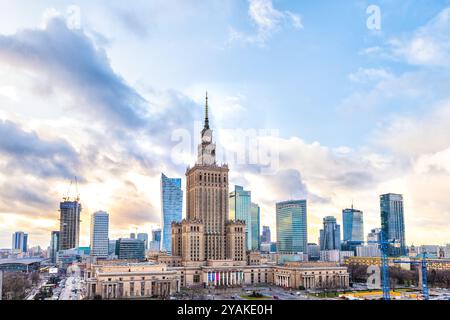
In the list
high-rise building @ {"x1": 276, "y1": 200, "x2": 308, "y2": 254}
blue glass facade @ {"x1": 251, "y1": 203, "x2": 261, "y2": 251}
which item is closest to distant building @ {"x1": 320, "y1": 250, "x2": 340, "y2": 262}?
high-rise building @ {"x1": 276, "y1": 200, "x2": 308, "y2": 254}

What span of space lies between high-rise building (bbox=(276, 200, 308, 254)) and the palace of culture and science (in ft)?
149

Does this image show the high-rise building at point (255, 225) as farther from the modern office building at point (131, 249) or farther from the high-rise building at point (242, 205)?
the modern office building at point (131, 249)

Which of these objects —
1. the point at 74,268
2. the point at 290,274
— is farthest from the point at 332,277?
the point at 74,268

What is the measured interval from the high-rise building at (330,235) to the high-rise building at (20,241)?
69559 millimetres

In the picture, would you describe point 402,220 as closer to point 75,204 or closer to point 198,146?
point 198,146

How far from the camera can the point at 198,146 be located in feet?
165

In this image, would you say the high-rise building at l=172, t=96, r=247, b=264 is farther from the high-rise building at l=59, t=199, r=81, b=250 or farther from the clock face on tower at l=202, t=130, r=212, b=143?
the high-rise building at l=59, t=199, r=81, b=250

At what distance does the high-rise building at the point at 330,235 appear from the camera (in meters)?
102

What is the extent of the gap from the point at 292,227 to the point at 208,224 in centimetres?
4988

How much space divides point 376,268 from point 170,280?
27.4 meters

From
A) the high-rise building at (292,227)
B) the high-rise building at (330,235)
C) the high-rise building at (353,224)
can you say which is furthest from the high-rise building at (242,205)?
the high-rise building at (353,224)

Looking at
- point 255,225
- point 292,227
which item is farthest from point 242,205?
point 292,227

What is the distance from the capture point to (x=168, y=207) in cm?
9619
